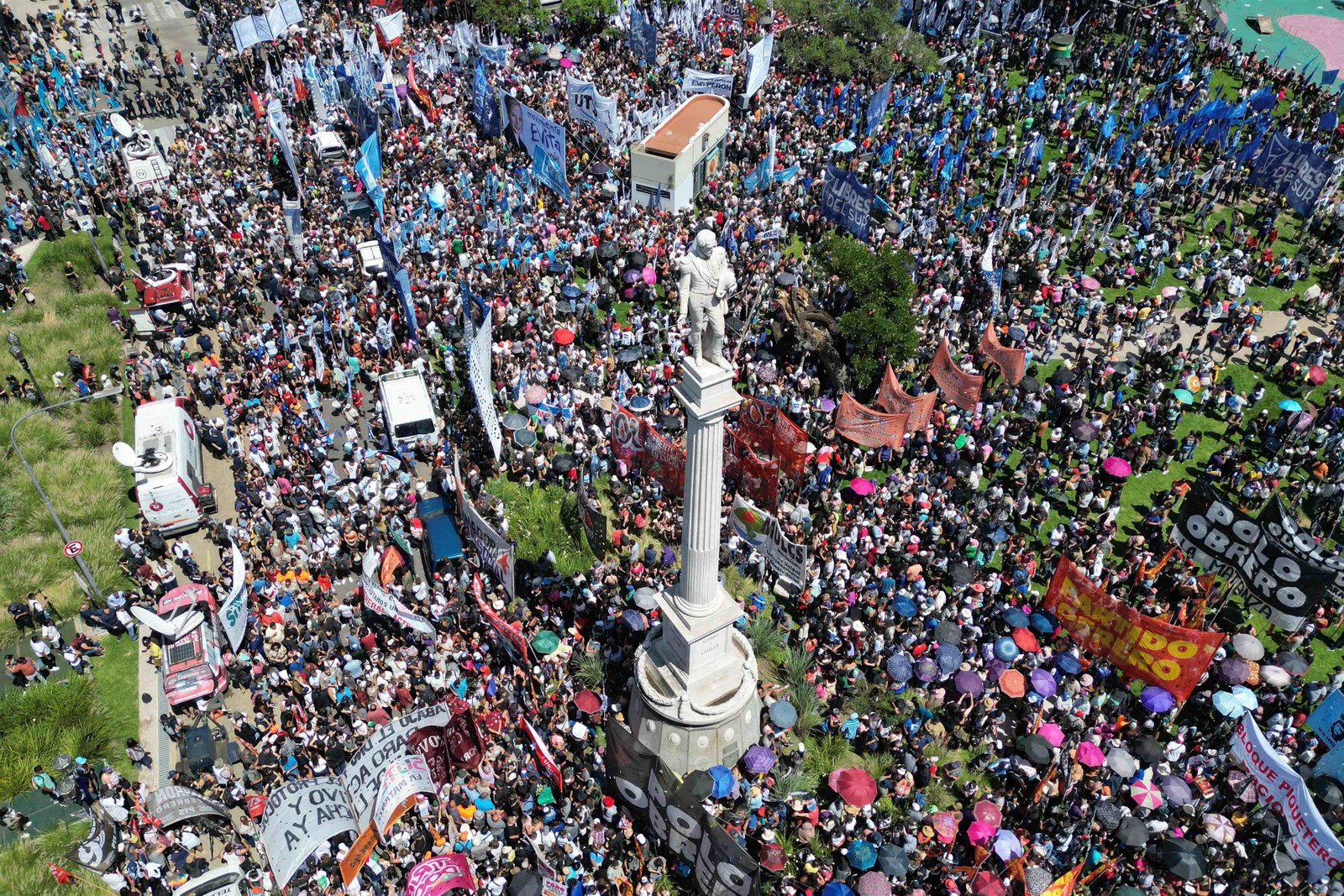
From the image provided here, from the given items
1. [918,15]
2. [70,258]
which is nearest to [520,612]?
[70,258]

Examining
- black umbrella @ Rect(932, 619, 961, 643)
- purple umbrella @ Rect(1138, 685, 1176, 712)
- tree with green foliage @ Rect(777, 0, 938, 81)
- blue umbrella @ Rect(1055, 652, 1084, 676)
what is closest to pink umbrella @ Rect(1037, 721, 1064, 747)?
blue umbrella @ Rect(1055, 652, 1084, 676)

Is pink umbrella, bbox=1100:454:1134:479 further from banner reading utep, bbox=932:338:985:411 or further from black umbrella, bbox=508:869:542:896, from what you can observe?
black umbrella, bbox=508:869:542:896

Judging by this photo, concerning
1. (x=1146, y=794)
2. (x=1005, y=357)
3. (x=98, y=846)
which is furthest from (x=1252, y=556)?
(x=98, y=846)

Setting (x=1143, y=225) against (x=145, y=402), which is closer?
(x=145, y=402)

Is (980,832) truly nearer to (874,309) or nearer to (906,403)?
(906,403)

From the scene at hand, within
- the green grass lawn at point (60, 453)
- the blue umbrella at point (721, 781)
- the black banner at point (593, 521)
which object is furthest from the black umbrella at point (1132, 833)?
the green grass lawn at point (60, 453)

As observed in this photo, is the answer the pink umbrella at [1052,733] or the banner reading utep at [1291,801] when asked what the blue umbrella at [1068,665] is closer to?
the pink umbrella at [1052,733]

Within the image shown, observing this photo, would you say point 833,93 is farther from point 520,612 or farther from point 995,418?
point 520,612
